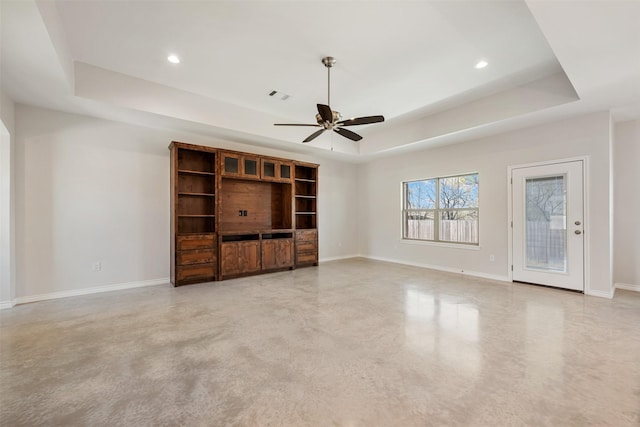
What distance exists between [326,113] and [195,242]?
125 inches

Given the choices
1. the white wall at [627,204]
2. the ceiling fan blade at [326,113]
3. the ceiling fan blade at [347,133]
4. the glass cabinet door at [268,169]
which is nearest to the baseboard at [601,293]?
the white wall at [627,204]

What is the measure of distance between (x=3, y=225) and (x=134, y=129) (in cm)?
216

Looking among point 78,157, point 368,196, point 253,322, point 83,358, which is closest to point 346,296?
point 253,322

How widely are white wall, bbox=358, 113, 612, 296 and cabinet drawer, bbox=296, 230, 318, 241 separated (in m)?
1.96

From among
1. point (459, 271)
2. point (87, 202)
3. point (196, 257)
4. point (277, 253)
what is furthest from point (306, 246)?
point (87, 202)

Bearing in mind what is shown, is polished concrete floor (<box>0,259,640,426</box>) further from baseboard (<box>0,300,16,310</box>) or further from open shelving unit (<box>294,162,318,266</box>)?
open shelving unit (<box>294,162,318,266</box>)

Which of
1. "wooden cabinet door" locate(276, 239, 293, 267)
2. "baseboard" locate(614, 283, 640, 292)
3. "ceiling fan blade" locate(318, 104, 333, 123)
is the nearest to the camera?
"ceiling fan blade" locate(318, 104, 333, 123)

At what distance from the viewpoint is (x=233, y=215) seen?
18.7 feet

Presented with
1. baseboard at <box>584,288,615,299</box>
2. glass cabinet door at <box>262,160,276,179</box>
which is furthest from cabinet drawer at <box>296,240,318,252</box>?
baseboard at <box>584,288,615,299</box>

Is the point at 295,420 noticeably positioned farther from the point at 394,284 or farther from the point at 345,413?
the point at 394,284

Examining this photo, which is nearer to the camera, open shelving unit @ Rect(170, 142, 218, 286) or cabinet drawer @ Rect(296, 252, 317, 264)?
open shelving unit @ Rect(170, 142, 218, 286)

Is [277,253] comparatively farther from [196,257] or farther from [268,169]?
[268,169]

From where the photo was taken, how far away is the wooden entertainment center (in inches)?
188

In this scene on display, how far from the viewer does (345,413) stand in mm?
1664
